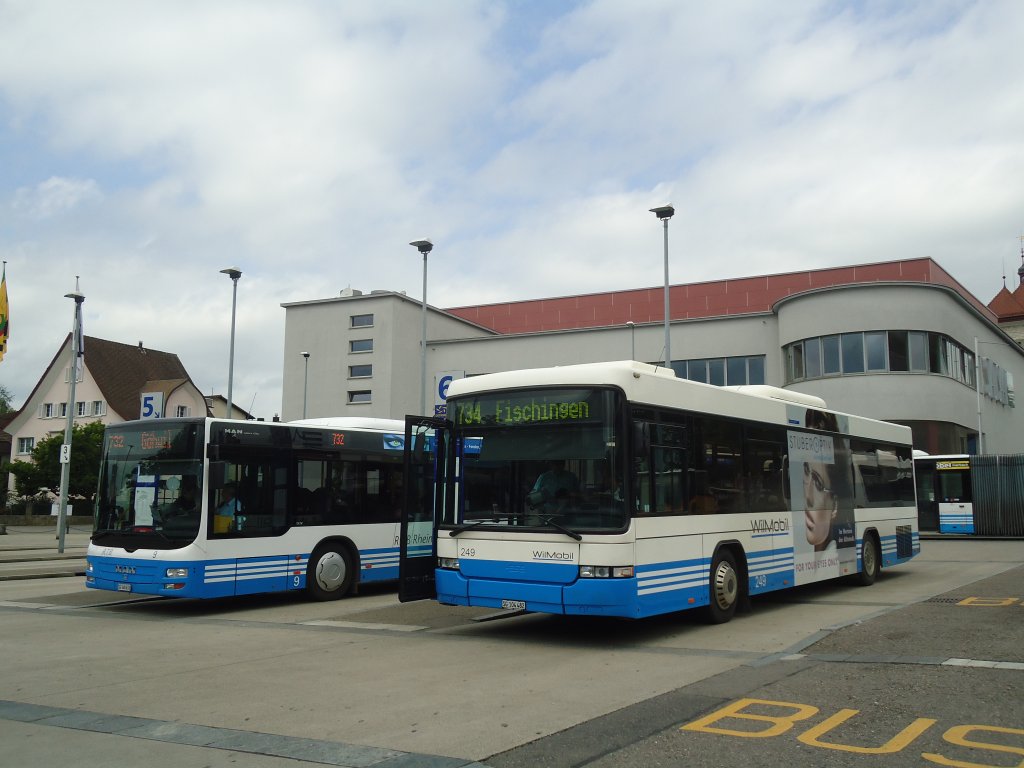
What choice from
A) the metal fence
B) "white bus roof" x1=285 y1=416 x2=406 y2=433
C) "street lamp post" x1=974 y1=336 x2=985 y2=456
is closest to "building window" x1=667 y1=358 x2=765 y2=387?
"street lamp post" x1=974 y1=336 x2=985 y2=456

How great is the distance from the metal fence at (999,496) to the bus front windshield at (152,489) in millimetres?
27349

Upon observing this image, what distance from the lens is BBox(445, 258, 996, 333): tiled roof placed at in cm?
4900

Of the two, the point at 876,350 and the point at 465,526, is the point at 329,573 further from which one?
the point at 876,350

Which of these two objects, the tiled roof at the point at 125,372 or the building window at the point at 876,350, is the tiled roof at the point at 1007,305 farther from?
the tiled roof at the point at 125,372

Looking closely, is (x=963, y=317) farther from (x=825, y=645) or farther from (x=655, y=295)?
(x=825, y=645)

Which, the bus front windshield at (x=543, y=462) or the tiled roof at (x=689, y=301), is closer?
the bus front windshield at (x=543, y=462)

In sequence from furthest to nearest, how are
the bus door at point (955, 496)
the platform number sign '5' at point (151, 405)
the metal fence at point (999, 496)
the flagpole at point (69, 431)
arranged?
the bus door at point (955, 496) < the metal fence at point (999, 496) < the platform number sign '5' at point (151, 405) < the flagpole at point (69, 431)

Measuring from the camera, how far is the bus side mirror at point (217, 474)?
41.5 ft

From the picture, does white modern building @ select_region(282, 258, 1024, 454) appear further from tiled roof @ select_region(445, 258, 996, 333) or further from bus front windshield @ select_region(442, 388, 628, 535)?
bus front windshield @ select_region(442, 388, 628, 535)

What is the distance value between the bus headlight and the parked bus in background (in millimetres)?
25706

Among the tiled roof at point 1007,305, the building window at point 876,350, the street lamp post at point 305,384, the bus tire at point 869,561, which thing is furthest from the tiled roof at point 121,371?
the tiled roof at point 1007,305

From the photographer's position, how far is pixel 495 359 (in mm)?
48625

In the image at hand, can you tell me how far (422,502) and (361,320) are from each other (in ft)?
141

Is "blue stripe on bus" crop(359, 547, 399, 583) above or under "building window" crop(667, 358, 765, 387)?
under
